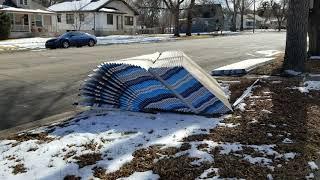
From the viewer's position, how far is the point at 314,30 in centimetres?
1972

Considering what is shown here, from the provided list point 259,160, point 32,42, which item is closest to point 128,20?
point 32,42

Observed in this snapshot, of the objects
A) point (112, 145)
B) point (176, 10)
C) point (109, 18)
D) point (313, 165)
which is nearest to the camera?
point (313, 165)

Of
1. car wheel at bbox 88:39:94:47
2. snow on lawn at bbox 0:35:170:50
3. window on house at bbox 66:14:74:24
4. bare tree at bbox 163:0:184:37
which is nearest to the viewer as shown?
snow on lawn at bbox 0:35:170:50

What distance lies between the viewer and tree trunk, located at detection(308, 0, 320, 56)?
19.5m

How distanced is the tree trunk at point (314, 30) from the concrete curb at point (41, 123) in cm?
1287

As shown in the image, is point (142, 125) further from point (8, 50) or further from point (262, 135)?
point (8, 50)

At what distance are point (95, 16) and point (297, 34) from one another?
55768 mm

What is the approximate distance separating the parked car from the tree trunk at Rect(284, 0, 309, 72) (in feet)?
80.6

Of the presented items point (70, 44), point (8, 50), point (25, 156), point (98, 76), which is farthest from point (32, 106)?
point (70, 44)

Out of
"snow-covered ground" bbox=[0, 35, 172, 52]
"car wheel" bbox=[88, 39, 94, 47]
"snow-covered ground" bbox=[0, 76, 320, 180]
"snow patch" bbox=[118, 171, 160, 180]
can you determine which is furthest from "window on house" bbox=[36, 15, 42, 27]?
"snow patch" bbox=[118, 171, 160, 180]

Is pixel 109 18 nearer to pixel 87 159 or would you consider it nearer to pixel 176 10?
pixel 176 10

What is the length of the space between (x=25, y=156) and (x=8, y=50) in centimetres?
2859

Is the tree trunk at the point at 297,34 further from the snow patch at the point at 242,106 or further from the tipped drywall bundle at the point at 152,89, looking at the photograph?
the tipped drywall bundle at the point at 152,89

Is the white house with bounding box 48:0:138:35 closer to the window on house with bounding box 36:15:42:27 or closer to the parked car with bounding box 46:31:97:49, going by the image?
the window on house with bounding box 36:15:42:27
